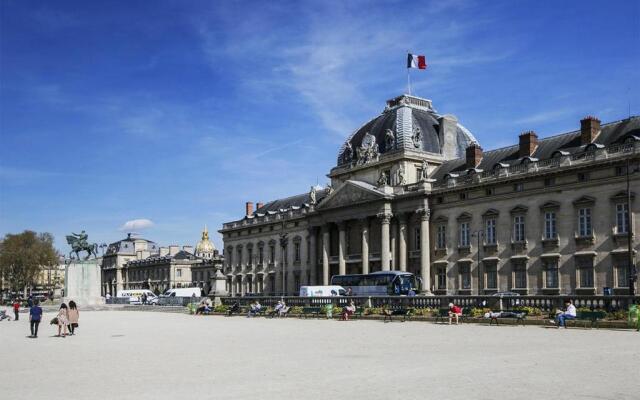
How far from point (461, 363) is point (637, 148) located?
38170 mm

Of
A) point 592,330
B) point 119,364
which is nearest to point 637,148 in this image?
point 592,330

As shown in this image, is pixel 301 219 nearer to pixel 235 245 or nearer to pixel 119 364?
pixel 235 245

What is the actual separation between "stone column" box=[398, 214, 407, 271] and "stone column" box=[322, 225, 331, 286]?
38.5 feet

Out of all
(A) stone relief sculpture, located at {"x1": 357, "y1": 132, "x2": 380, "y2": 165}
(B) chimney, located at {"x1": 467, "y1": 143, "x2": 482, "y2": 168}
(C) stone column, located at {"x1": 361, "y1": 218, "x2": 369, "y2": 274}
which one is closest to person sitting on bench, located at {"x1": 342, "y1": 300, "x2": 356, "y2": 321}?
(B) chimney, located at {"x1": 467, "y1": 143, "x2": 482, "y2": 168}

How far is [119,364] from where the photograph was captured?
20.3 meters

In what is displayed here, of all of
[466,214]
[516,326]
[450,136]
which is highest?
[450,136]

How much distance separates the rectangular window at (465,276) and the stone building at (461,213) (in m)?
0.09

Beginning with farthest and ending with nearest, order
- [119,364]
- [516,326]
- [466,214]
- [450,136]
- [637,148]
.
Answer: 1. [450,136]
2. [466,214]
3. [637,148]
4. [516,326]
5. [119,364]

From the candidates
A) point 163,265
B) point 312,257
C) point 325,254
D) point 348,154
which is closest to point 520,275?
point 325,254

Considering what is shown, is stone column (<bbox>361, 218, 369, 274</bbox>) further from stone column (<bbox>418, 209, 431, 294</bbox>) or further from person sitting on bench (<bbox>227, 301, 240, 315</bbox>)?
person sitting on bench (<bbox>227, 301, 240, 315</bbox>)

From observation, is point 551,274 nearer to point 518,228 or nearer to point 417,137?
point 518,228

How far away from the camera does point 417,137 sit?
7712 cm

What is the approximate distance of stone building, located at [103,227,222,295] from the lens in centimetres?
14538

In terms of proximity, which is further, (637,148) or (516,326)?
(637,148)
